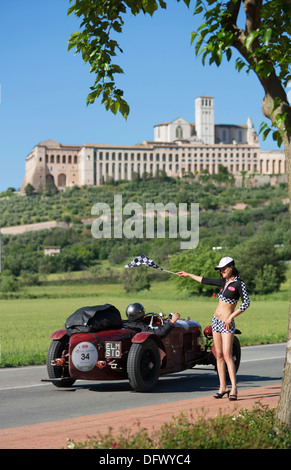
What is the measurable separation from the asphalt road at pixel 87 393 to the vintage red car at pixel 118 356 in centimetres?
27

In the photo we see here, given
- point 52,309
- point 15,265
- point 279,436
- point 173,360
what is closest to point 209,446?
point 279,436

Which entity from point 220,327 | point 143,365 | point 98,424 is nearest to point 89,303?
point 143,365

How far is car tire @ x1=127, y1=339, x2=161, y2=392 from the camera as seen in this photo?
10508 millimetres

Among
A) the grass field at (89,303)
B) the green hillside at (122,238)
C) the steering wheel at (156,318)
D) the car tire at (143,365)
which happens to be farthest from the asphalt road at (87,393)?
the green hillside at (122,238)

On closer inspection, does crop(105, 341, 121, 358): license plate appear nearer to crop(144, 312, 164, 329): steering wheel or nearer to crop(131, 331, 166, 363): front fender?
crop(131, 331, 166, 363): front fender

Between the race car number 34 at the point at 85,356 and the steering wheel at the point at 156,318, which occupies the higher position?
the steering wheel at the point at 156,318

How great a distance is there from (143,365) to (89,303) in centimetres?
4189

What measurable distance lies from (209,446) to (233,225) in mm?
135610

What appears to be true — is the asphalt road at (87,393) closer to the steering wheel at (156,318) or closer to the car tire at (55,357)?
the car tire at (55,357)

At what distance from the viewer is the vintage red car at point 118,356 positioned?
10523mm

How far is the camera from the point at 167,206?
499 feet
